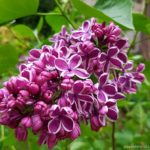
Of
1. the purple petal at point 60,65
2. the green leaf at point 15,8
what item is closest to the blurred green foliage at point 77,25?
the green leaf at point 15,8

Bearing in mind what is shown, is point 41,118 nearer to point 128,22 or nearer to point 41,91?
point 41,91

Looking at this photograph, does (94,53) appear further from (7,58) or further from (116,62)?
(7,58)

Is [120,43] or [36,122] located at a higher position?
[120,43]

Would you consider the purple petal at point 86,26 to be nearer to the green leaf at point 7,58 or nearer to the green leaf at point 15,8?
the green leaf at point 15,8

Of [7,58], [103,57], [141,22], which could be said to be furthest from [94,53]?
[7,58]

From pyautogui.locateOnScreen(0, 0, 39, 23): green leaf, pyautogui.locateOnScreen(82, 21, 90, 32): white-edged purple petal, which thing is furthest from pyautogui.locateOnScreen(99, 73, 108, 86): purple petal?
pyautogui.locateOnScreen(0, 0, 39, 23): green leaf

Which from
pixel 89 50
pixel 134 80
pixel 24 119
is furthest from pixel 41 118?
pixel 134 80
